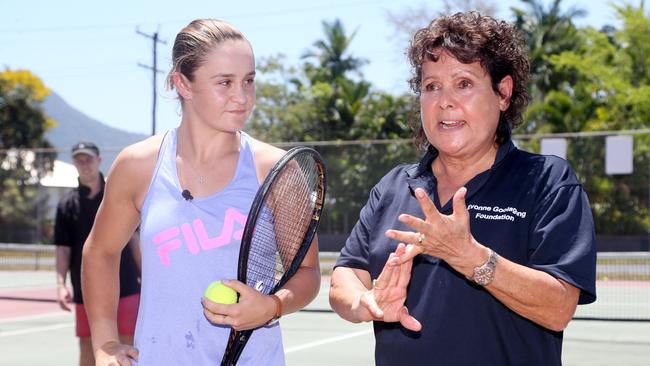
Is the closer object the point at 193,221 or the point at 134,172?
the point at 193,221

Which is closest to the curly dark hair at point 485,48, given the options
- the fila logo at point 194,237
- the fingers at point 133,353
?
the fila logo at point 194,237

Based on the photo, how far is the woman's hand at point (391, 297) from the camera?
7.90 feet

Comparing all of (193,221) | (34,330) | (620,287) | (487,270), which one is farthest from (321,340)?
(487,270)

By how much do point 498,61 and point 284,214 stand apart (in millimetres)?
793

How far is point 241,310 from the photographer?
8.17 feet

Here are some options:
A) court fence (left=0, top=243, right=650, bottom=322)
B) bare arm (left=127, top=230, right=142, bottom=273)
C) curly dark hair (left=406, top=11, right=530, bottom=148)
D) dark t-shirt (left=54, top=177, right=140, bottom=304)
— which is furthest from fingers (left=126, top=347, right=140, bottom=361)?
court fence (left=0, top=243, right=650, bottom=322)

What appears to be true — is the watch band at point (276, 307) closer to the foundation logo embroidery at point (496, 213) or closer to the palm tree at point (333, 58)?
the foundation logo embroidery at point (496, 213)

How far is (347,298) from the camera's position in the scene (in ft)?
8.73

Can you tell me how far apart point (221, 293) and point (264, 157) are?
1.81 feet

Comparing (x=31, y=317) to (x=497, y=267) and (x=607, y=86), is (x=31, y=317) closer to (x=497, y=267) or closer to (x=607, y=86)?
(x=497, y=267)

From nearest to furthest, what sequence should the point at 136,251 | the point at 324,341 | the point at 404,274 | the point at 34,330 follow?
the point at 404,274 < the point at 136,251 < the point at 324,341 < the point at 34,330

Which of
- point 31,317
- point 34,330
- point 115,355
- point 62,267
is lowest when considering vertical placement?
point 31,317

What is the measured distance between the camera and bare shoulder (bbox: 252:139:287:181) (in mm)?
2855

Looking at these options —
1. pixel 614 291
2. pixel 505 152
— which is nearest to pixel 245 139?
pixel 505 152
